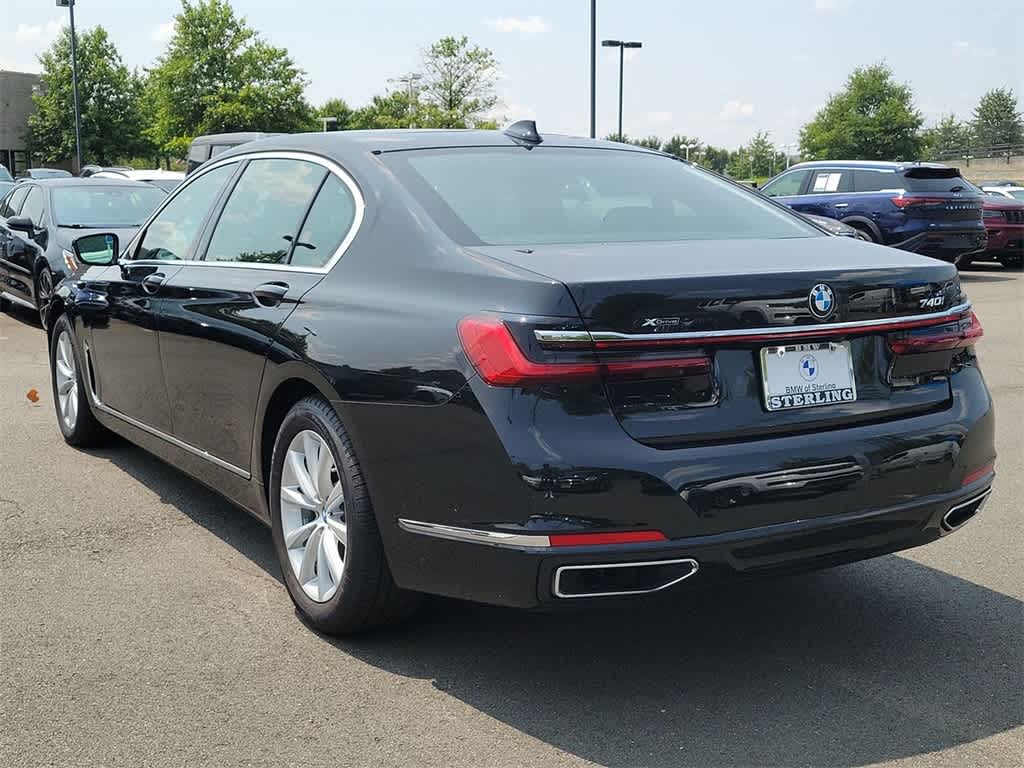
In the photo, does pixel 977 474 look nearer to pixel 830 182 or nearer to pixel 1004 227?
pixel 830 182

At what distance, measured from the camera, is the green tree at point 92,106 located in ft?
220

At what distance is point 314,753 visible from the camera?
3.00 m

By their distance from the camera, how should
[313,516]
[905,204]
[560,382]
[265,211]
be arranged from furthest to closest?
[905,204] < [265,211] < [313,516] < [560,382]

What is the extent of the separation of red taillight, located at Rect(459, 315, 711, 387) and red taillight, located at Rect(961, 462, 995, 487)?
3.25ft

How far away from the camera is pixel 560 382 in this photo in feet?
9.83

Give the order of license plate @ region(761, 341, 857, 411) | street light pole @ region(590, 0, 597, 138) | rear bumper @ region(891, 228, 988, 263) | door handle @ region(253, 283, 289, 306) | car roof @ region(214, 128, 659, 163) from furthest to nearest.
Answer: street light pole @ region(590, 0, 597, 138), rear bumper @ region(891, 228, 988, 263), car roof @ region(214, 128, 659, 163), door handle @ region(253, 283, 289, 306), license plate @ region(761, 341, 857, 411)

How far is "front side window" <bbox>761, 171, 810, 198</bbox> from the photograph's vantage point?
18.8m

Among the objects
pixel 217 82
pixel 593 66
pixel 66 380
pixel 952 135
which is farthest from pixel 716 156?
pixel 66 380

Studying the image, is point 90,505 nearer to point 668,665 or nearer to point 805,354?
point 668,665

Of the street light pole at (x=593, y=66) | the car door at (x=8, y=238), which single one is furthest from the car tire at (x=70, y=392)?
the street light pole at (x=593, y=66)

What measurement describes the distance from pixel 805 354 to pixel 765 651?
1.01m

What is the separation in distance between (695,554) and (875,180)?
16.1m

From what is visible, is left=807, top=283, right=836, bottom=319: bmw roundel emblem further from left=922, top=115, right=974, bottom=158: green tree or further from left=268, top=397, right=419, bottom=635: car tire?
left=922, top=115, right=974, bottom=158: green tree

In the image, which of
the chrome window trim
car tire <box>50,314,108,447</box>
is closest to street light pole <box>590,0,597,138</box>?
car tire <box>50,314,108,447</box>
